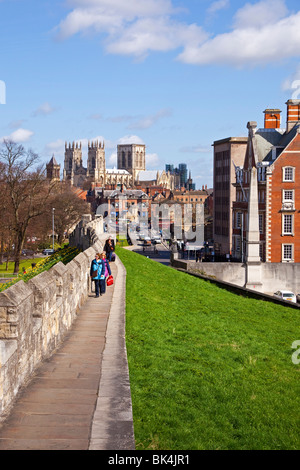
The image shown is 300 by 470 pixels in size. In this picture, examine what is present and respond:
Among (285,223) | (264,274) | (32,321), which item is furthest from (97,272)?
(285,223)

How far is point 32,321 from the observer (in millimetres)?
9133

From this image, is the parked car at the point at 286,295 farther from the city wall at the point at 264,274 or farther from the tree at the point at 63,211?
the tree at the point at 63,211

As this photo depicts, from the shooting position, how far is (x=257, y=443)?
817 cm

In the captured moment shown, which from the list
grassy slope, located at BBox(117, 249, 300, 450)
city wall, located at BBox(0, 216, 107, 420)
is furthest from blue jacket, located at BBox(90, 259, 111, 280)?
city wall, located at BBox(0, 216, 107, 420)

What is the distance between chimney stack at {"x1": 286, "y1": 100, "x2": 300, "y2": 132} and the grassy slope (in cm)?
Result: 4273

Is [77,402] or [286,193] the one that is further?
[286,193]

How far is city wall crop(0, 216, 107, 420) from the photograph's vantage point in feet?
25.5

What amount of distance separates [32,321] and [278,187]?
1971 inches

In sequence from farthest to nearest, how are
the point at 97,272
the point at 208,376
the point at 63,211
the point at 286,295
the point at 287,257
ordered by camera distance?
the point at 63,211
the point at 287,257
the point at 286,295
the point at 97,272
the point at 208,376

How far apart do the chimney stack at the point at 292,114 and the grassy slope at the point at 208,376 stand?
42731mm

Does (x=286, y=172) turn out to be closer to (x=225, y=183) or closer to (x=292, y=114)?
(x=292, y=114)

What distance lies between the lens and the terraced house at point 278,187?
5647cm

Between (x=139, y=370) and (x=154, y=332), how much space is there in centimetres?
350
